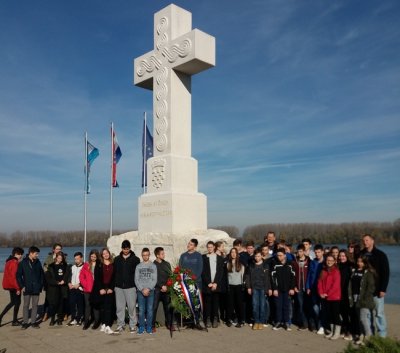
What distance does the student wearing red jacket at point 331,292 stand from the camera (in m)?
6.54

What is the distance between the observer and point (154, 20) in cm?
960

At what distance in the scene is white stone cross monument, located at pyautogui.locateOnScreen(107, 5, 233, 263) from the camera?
8.25 metres

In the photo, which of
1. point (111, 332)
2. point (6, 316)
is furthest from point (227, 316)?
point (6, 316)

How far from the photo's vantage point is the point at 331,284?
664cm

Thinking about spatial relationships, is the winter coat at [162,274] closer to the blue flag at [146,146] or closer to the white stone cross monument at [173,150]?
the white stone cross monument at [173,150]

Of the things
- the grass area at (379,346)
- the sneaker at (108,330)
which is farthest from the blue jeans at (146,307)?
the grass area at (379,346)

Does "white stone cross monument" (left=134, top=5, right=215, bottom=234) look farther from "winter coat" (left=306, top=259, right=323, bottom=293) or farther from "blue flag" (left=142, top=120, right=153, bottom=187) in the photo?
"blue flag" (left=142, top=120, right=153, bottom=187)

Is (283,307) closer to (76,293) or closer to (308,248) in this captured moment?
(308,248)

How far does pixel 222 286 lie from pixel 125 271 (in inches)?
69.3

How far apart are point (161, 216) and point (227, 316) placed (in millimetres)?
2392

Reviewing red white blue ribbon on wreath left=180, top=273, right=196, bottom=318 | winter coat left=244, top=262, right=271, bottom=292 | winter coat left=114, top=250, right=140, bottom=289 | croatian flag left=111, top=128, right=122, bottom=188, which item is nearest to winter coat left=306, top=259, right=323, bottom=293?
winter coat left=244, top=262, right=271, bottom=292

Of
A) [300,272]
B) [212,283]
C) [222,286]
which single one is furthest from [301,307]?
[212,283]

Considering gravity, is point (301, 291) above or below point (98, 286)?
below

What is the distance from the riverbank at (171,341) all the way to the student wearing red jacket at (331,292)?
245 mm
